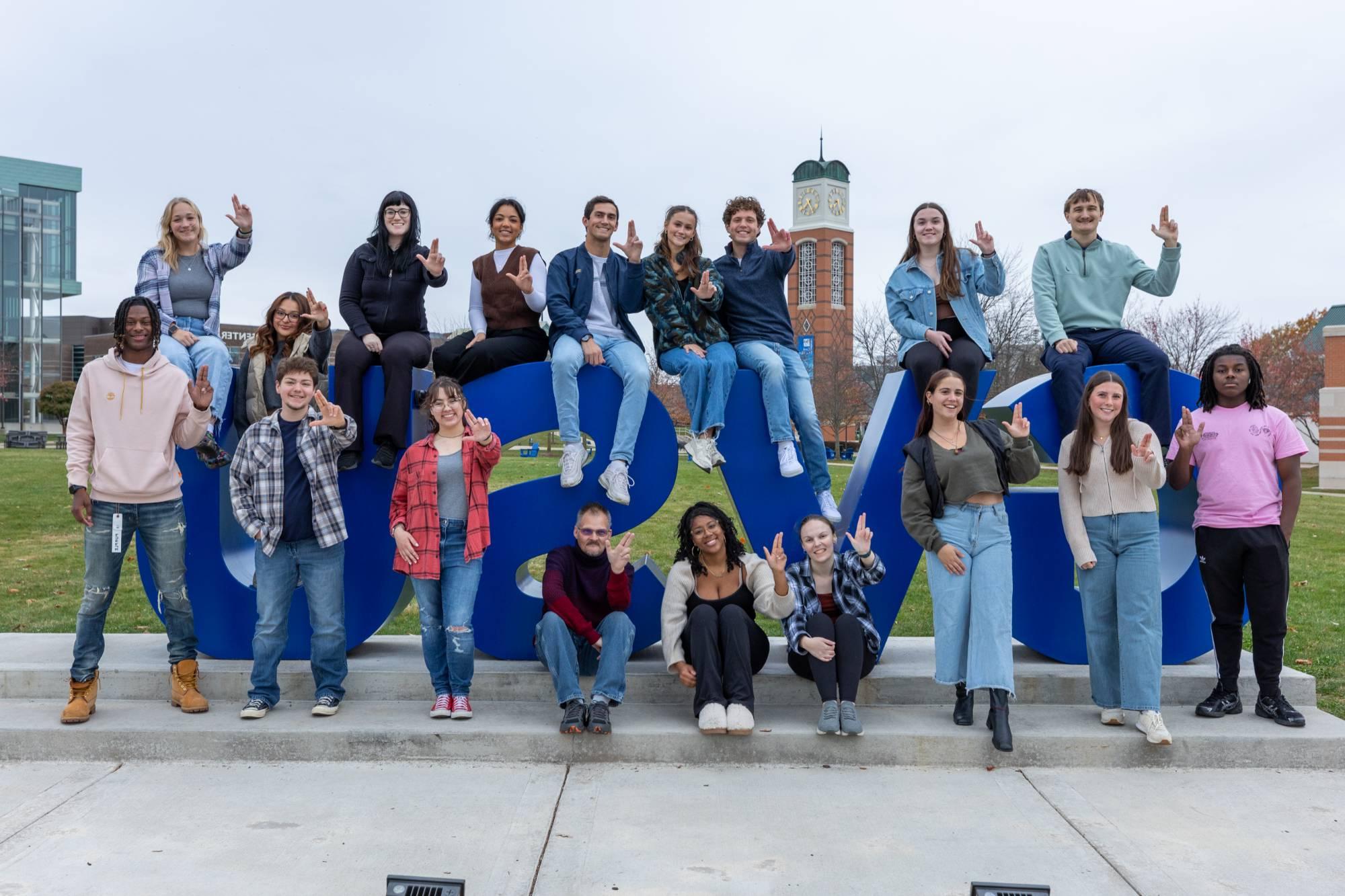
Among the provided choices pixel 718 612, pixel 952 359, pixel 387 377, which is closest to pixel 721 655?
pixel 718 612

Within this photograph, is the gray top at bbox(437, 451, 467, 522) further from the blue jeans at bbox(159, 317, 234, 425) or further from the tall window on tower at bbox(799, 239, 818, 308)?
the tall window on tower at bbox(799, 239, 818, 308)

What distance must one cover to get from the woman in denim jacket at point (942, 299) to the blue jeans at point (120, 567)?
4221mm

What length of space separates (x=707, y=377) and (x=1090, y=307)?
7.89 feet

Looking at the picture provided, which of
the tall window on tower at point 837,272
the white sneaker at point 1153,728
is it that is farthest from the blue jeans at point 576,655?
the tall window on tower at point 837,272

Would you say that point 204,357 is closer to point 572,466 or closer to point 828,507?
point 572,466

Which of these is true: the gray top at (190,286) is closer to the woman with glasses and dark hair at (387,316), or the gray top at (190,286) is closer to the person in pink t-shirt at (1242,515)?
the woman with glasses and dark hair at (387,316)

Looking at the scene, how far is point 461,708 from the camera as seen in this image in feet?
17.5

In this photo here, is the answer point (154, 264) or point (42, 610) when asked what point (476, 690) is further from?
point (42, 610)

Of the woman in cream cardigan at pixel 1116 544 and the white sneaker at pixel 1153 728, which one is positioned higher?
the woman in cream cardigan at pixel 1116 544

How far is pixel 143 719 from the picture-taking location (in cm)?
530

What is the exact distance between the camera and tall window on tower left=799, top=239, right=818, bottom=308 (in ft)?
304

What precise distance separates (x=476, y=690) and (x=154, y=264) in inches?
126

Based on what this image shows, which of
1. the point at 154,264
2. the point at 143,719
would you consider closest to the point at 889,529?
the point at 143,719

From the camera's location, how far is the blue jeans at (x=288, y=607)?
5375mm
